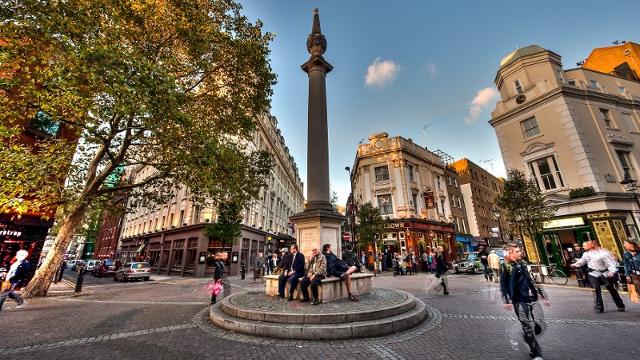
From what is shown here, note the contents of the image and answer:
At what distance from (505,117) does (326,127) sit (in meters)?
18.3

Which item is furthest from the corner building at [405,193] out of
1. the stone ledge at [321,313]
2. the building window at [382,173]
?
the stone ledge at [321,313]

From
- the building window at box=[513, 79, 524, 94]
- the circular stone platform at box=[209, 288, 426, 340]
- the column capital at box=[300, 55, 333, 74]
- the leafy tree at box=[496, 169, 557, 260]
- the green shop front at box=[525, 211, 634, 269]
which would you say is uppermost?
the building window at box=[513, 79, 524, 94]

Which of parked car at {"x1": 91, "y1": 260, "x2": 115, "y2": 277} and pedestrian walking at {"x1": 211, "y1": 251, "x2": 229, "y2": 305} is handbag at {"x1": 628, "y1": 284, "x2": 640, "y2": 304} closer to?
pedestrian walking at {"x1": 211, "y1": 251, "x2": 229, "y2": 305}

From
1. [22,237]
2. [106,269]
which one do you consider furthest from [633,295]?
[106,269]

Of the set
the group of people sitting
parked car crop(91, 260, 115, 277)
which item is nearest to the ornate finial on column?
the group of people sitting

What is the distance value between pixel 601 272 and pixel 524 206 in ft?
32.4

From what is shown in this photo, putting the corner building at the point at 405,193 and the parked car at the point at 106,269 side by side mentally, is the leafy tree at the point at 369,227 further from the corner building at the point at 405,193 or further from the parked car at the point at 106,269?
the parked car at the point at 106,269

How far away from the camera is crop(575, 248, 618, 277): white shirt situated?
22.8 ft

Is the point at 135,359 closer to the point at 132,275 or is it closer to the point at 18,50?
the point at 18,50

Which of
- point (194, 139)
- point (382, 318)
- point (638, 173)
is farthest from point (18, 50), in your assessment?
point (638, 173)

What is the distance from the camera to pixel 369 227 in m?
24.4

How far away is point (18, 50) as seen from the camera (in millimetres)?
8430

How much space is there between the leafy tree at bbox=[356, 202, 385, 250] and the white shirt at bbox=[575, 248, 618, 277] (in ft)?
56.6

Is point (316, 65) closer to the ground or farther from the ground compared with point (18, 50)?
farther from the ground
